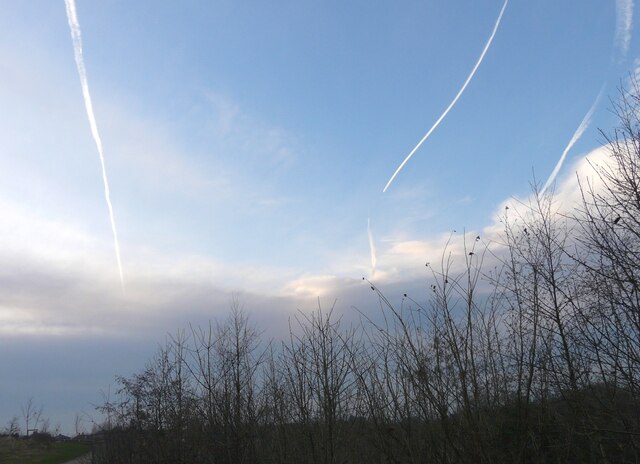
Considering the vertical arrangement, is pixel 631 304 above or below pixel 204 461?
above

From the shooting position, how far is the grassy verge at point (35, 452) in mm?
50688

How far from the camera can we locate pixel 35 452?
55656mm

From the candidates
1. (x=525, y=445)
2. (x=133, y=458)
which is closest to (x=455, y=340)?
(x=525, y=445)

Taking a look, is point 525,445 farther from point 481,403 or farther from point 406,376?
point 406,376

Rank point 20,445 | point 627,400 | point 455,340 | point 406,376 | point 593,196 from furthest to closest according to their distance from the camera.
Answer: point 20,445 < point 593,196 < point 627,400 < point 406,376 < point 455,340

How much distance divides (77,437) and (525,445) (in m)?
82.4

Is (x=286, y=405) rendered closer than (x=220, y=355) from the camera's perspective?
Yes

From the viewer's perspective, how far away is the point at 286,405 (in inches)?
551

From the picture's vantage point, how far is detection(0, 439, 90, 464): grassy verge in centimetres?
5069

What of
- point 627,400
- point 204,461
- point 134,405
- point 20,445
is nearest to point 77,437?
point 20,445

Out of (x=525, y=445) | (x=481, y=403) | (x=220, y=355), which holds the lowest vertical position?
(x=525, y=445)

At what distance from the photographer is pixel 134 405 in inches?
887

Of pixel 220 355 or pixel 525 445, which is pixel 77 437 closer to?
pixel 220 355

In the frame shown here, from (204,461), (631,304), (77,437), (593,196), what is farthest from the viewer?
(77,437)
